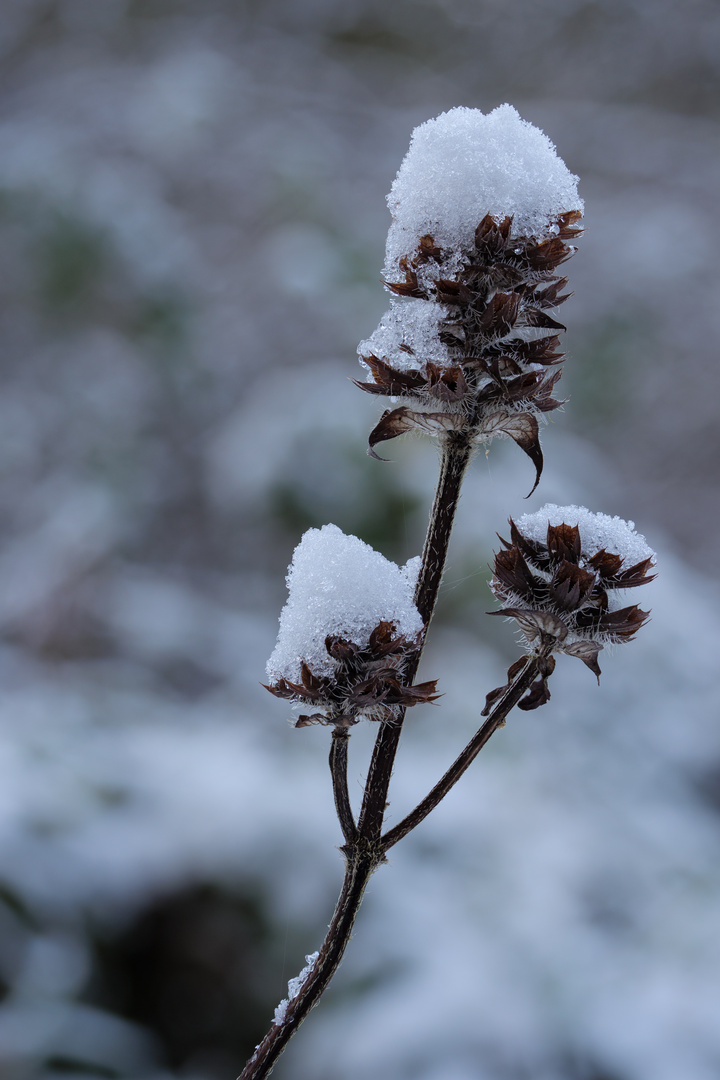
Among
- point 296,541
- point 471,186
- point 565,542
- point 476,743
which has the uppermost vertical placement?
point 296,541

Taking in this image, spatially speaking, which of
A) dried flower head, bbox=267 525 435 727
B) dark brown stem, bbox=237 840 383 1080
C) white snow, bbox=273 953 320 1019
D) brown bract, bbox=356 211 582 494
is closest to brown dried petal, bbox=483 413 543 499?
brown bract, bbox=356 211 582 494

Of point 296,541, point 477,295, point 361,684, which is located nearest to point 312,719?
point 361,684

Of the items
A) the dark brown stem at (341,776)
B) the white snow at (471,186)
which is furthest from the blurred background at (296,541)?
the dark brown stem at (341,776)

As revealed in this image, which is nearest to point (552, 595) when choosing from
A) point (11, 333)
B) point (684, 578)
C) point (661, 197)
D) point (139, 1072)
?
point (139, 1072)

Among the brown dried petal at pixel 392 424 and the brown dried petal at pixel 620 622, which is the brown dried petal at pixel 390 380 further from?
the brown dried petal at pixel 620 622

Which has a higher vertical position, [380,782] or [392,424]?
[392,424]

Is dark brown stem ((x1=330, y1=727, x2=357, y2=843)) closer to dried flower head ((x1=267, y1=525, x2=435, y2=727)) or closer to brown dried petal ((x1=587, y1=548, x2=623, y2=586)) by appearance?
dried flower head ((x1=267, y1=525, x2=435, y2=727))

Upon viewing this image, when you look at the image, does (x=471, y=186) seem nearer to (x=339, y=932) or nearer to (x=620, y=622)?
(x=620, y=622)
